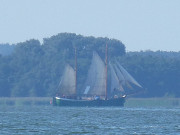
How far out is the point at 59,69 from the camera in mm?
173875

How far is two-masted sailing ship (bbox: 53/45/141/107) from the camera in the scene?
123 metres

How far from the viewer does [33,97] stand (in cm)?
16525

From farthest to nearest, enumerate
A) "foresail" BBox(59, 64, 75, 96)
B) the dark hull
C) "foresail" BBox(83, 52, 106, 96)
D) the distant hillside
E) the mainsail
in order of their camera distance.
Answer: the distant hillside → the dark hull → "foresail" BBox(59, 64, 75, 96) → "foresail" BBox(83, 52, 106, 96) → the mainsail

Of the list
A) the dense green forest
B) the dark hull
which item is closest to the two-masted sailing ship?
the dark hull

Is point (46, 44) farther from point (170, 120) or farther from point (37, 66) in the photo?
point (170, 120)

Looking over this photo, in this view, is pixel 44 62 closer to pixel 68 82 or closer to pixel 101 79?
pixel 68 82

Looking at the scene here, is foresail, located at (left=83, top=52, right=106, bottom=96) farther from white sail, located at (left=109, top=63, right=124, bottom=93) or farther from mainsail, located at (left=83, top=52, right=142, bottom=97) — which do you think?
white sail, located at (left=109, top=63, right=124, bottom=93)

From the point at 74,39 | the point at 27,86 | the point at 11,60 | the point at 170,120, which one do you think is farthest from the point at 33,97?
the point at 170,120

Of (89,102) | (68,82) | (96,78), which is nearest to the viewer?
(96,78)

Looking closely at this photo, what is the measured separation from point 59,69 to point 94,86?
49.8 metres

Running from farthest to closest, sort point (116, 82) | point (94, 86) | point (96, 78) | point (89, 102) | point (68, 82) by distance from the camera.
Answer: point (68, 82) < point (89, 102) < point (94, 86) < point (96, 78) < point (116, 82)

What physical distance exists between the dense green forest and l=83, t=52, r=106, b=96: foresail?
3464 cm

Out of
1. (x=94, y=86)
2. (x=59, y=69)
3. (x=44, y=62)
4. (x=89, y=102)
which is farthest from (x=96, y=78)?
(x=44, y=62)

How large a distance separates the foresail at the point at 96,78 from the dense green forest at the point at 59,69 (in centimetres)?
3464
